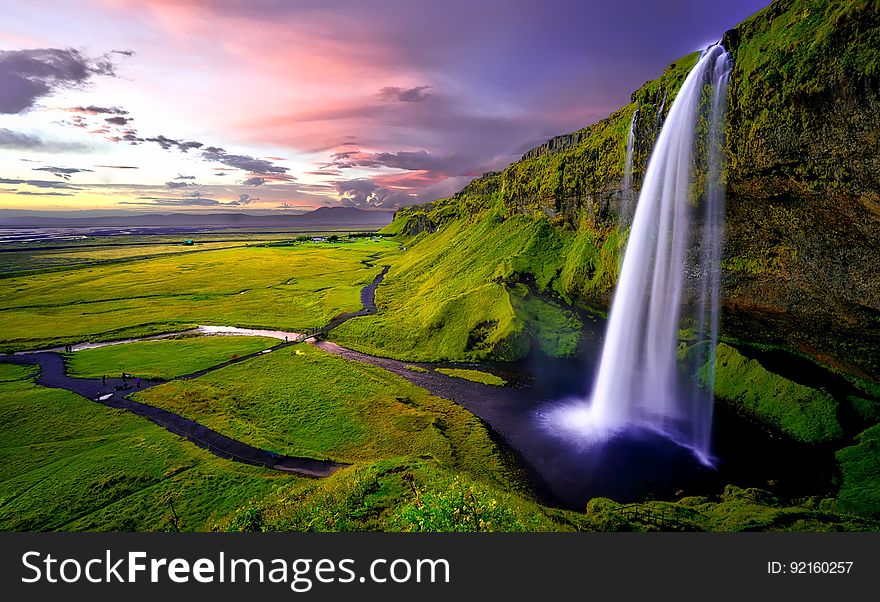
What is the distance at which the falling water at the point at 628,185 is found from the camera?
5222 centimetres

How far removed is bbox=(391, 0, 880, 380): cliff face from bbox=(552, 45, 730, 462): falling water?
1730 mm

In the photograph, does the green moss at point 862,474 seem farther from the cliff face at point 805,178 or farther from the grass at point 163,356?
the grass at point 163,356

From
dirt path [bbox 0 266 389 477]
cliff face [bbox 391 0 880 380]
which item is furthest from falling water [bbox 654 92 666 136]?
dirt path [bbox 0 266 389 477]

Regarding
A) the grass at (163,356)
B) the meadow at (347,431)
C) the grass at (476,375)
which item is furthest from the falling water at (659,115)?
the grass at (163,356)

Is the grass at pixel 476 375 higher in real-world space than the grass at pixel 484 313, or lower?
lower

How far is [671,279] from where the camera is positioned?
45188 millimetres

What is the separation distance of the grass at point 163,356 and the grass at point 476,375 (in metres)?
31.3

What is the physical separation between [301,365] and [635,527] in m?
45.5

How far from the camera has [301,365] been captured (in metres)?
55.9

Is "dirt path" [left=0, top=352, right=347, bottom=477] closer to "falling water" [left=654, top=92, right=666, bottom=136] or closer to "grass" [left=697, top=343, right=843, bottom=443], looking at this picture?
"grass" [left=697, top=343, right=843, bottom=443]

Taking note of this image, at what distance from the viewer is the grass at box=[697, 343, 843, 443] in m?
33.0

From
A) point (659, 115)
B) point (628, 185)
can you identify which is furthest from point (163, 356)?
point (659, 115)

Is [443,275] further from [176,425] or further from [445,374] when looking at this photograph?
[176,425]

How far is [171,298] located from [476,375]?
9363cm
